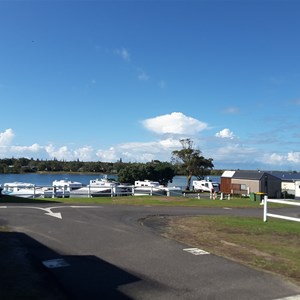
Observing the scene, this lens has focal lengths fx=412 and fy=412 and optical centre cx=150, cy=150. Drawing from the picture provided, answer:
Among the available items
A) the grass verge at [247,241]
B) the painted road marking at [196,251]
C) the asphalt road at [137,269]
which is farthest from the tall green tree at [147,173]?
the painted road marking at [196,251]

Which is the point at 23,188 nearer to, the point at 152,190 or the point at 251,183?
the point at 152,190

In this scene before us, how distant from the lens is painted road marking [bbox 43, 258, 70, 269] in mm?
8336

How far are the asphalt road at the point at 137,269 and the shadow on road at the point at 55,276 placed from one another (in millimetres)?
16

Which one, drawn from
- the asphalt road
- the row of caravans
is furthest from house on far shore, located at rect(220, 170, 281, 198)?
the asphalt road

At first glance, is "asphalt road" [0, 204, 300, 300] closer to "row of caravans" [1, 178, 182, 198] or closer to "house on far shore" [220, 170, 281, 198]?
"row of caravans" [1, 178, 182, 198]

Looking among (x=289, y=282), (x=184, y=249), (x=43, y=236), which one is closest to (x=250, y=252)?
(x=184, y=249)

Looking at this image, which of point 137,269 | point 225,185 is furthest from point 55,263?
point 225,185

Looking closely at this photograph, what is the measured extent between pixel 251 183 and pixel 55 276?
205 feet

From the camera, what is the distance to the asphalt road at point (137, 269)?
6855 millimetres

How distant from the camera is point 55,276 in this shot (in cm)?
756

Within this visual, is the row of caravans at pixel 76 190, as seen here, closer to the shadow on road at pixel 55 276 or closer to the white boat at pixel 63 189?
the white boat at pixel 63 189

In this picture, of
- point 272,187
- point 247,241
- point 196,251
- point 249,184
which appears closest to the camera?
point 196,251

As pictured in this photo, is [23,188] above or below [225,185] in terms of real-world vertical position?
below

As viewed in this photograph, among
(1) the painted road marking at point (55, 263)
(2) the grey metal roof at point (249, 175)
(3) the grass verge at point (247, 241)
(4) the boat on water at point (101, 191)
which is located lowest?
(3) the grass verge at point (247, 241)
